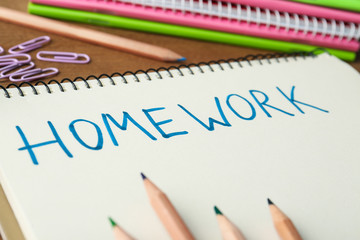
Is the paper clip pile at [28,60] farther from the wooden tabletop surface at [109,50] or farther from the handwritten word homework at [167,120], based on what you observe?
the handwritten word homework at [167,120]

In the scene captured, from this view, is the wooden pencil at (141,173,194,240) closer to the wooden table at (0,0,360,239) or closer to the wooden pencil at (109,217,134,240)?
the wooden pencil at (109,217,134,240)

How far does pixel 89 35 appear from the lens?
69 cm

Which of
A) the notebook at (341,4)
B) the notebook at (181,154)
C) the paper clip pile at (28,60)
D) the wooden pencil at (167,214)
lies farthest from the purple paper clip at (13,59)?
the notebook at (341,4)

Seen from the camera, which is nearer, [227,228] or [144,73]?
[227,228]

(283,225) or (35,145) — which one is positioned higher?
(35,145)

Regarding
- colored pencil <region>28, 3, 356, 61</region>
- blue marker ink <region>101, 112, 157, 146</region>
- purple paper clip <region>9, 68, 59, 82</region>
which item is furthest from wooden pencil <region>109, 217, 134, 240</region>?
colored pencil <region>28, 3, 356, 61</region>

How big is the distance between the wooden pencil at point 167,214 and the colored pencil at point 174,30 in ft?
1.42

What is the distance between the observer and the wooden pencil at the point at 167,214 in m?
0.35

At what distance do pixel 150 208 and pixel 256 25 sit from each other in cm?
48

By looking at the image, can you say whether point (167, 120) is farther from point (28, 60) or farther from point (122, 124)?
point (28, 60)

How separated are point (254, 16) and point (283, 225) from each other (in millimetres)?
462

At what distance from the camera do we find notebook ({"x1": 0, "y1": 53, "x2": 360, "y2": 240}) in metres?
0.38

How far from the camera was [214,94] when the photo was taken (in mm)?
565

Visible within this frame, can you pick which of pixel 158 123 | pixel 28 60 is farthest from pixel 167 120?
pixel 28 60
